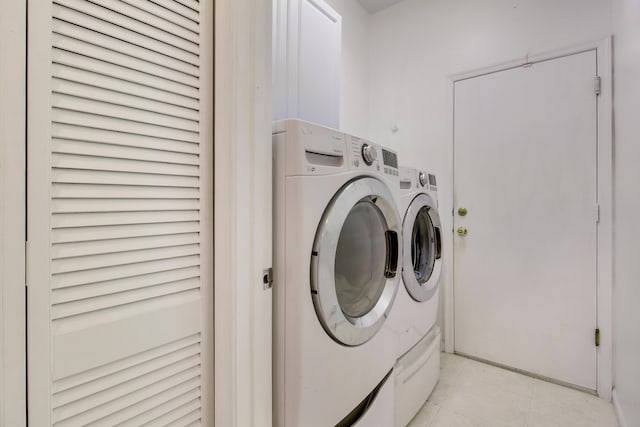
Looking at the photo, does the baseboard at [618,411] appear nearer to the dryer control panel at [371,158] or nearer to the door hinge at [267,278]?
the dryer control panel at [371,158]

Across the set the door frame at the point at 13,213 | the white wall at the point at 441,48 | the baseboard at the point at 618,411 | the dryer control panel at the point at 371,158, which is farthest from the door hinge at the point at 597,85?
the door frame at the point at 13,213

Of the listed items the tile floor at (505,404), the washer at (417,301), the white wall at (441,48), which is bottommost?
the tile floor at (505,404)

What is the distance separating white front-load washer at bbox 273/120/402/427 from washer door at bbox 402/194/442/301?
21.5 inches

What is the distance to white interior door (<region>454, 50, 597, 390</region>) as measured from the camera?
68.9 inches

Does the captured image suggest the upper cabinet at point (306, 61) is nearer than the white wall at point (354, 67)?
Yes

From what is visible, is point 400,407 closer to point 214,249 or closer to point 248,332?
point 248,332

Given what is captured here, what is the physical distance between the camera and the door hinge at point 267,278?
2.75ft

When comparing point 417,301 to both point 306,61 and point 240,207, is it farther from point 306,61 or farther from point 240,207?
point 306,61

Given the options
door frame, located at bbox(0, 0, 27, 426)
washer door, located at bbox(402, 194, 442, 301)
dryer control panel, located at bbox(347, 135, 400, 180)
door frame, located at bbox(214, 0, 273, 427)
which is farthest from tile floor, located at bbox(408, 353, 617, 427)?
door frame, located at bbox(0, 0, 27, 426)

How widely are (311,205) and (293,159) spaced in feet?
0.46

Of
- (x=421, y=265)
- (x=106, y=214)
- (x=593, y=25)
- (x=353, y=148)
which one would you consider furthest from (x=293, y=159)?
(x=593, y=25)

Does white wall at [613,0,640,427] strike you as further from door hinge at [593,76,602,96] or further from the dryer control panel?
the dryer control panel

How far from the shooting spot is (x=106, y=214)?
64 centimetres

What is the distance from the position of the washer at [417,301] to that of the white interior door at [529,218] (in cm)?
51
